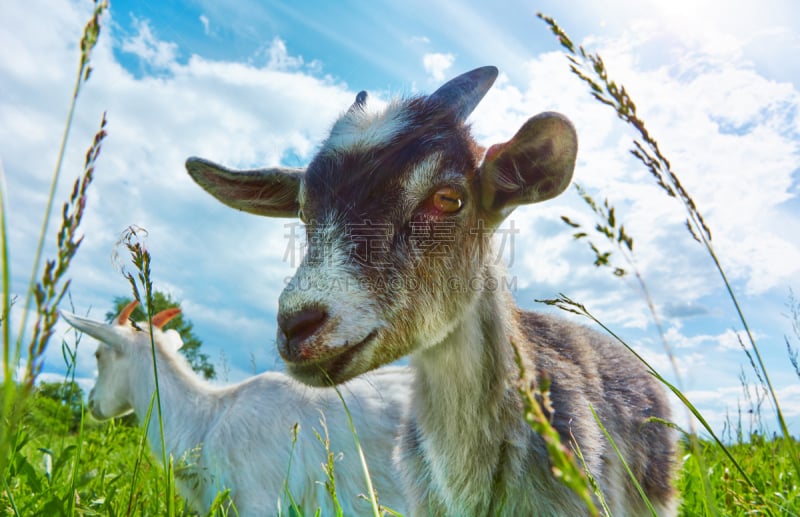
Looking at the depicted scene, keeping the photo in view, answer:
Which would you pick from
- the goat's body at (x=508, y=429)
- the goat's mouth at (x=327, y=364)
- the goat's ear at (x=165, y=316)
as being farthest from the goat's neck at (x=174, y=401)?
the goat's mouth at (x=327, y=364)

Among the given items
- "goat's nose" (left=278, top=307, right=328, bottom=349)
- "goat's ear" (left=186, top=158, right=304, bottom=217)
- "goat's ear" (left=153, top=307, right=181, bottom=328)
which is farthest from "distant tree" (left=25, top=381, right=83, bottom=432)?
"goat's ear" (left=186, top=158, right=304, bottom=217)

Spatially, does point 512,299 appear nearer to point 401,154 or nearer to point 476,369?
point 476,369

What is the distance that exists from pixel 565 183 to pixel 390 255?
3.13 feet

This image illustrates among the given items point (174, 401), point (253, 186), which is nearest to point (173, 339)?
point (174, 401)

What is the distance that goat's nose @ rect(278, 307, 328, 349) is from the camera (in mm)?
2371

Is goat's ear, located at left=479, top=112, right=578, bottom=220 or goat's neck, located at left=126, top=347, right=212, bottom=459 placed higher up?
goat's ear, located at left=479, top=112, right=578, bottom=220

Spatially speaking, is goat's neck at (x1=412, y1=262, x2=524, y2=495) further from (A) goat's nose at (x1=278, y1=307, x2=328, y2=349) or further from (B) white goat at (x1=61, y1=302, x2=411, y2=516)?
(B) white goat at (x1=61, y1=302, x2=411, y2=516)

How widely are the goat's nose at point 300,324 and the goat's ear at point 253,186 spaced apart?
146 centimetres

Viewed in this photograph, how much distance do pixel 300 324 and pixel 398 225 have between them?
2.53 feet

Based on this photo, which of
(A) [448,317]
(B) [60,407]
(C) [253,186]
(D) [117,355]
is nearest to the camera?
(B) [60,407]

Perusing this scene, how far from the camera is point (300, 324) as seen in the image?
238cm

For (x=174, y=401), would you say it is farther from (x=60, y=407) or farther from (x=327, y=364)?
(x=327, y=364)

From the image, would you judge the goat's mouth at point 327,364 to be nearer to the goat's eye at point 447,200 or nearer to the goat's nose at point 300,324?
the goat's nose at point 300,324

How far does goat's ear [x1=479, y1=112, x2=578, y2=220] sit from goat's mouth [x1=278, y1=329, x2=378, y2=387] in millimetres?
1042
